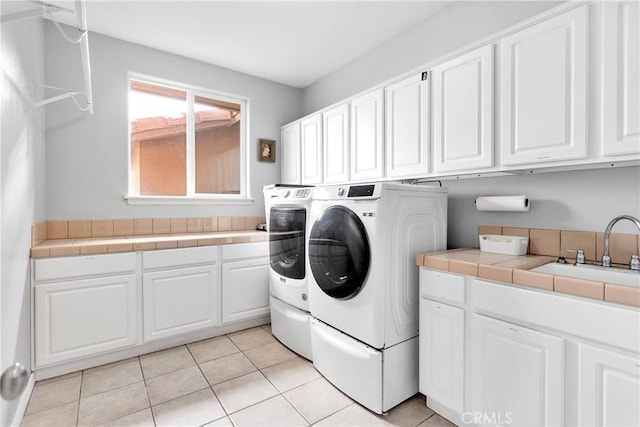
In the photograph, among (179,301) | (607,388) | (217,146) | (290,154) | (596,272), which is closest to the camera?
(607,388)

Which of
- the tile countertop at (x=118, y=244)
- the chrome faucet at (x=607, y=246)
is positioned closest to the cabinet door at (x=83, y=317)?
the tile countertop at (x=118, y=244)

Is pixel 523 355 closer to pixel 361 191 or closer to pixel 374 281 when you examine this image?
pixel 374 281

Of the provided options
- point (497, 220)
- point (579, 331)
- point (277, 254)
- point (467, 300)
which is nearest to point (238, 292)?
point (277, 254)

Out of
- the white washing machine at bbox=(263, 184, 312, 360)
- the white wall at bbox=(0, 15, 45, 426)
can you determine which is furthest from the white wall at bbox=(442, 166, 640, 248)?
the white wall at bbox=(0, 15, 45, 426)

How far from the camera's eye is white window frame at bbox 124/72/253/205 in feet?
9.15

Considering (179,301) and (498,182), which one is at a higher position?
(498,182)

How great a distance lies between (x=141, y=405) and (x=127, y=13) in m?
2.77

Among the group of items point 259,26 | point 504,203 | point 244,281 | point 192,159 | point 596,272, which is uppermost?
point 259,26

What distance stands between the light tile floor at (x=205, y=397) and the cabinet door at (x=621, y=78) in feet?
5.25

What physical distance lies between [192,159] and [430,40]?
2.48 metres

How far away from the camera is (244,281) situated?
277cm

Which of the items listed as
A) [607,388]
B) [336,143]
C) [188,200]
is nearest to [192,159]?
[188,200]

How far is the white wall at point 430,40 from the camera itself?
1.91 meters

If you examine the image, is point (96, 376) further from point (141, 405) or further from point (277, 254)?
point (277, 254)
